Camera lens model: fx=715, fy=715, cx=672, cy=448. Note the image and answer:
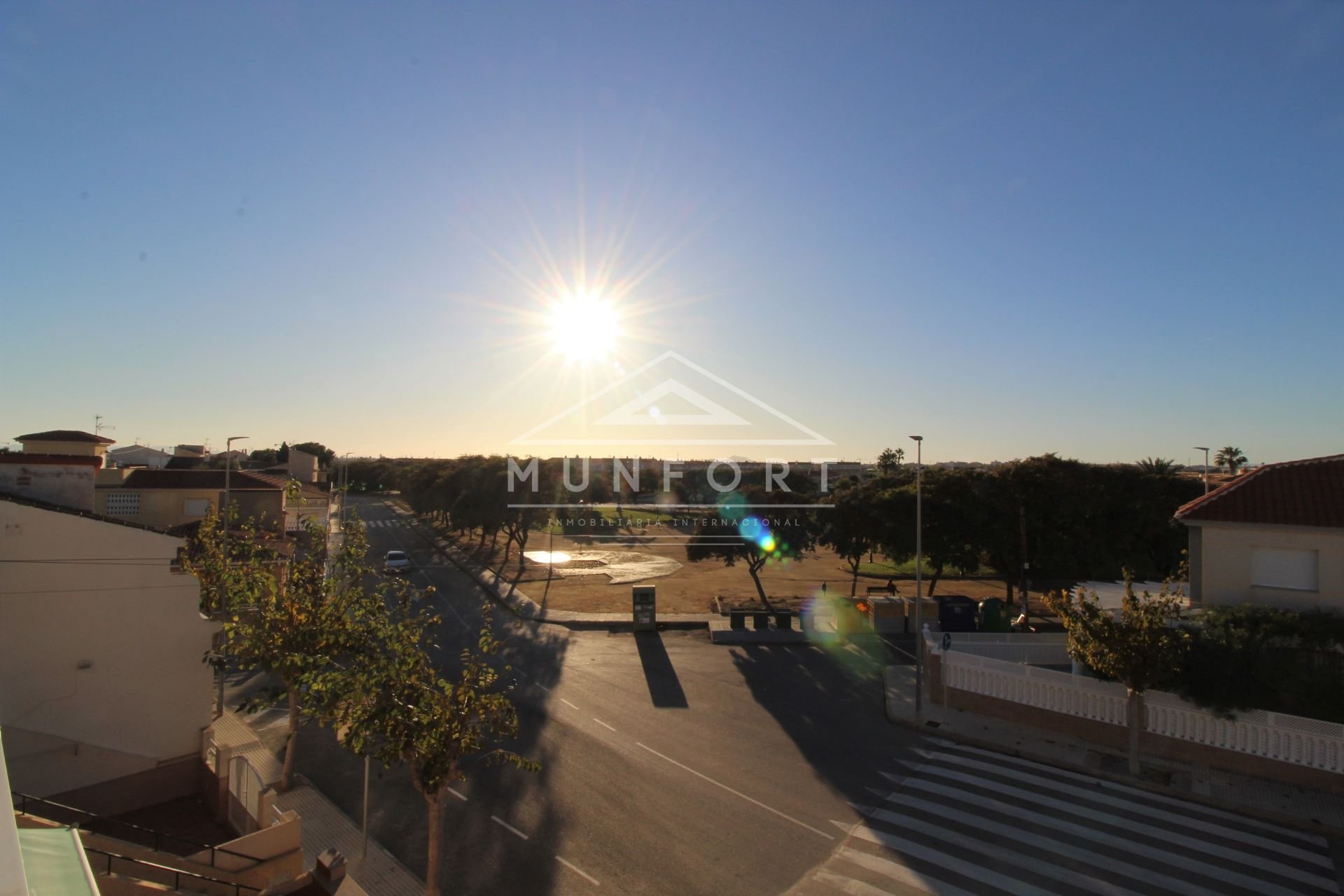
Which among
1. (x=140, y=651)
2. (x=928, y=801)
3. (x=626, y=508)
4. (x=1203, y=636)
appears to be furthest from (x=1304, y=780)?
(x=626, y=508)

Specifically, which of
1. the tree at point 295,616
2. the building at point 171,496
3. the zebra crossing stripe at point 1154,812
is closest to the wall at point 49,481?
the tree at point 295,616

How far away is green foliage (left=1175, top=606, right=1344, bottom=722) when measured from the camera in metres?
13.7

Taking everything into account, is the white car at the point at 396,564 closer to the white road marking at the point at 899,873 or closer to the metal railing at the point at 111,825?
the metal railing at the point at 111,825

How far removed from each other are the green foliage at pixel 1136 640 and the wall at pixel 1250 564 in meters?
3.70

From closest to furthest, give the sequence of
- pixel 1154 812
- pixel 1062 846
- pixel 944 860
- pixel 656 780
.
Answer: pixel 944 860 → pixel 1062 846 → pixel 1154 812 → pixel 656 780

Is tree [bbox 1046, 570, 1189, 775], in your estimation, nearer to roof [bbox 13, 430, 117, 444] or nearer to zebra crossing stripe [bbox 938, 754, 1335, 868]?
zebra crossing stripe [bbox 938, 754, 1335, 868]

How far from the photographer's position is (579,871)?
10.5m

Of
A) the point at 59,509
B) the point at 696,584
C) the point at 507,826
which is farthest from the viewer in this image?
the point at 696,584

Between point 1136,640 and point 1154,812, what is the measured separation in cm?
295

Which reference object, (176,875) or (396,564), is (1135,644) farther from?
(396,564)

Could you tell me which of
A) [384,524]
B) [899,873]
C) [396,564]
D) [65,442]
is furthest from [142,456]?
[899,873]

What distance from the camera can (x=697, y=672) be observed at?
21.6 m

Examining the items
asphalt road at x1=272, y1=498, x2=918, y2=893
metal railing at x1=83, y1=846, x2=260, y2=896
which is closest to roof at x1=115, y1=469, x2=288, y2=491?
asphalt road at x1=272, y1=498, x2=918, y2=893

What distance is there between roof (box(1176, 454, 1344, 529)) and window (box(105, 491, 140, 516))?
1517 inches
